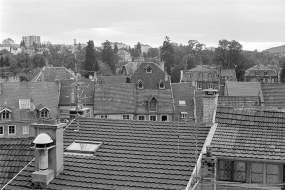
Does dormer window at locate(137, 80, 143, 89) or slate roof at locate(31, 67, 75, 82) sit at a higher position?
slate roof at locate(31, 67, 75, 82)

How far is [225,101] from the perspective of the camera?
21.6 m

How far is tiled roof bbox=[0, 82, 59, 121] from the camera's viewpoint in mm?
36938

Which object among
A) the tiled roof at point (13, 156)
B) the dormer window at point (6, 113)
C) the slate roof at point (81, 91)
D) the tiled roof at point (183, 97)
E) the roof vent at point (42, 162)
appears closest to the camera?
the roof vent at point (42, 162)

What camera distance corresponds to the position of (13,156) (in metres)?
12.1

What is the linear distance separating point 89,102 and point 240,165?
28.9 meters

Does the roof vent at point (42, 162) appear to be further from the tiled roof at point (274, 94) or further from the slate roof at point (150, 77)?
the slate roof at point (150, 77)

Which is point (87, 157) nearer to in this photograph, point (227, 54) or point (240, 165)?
point (240, 165)

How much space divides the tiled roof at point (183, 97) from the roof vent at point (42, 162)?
2737 cm

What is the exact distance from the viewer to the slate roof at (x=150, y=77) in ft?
139

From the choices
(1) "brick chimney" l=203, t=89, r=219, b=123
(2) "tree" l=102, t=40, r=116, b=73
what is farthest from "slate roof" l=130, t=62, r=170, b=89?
(2) "tree" l=102, t=40, r=116, b=73

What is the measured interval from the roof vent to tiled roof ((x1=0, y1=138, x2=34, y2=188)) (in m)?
1.28

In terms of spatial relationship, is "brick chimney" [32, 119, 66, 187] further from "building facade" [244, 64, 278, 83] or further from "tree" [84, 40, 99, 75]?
"tree" [84, 40, 99, 75]

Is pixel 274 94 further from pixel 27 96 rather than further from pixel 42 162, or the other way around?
Result: pixel 42 162

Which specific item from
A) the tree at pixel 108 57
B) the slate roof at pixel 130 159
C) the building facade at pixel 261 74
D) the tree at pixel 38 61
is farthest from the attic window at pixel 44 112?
the tree at pixel 38 61
